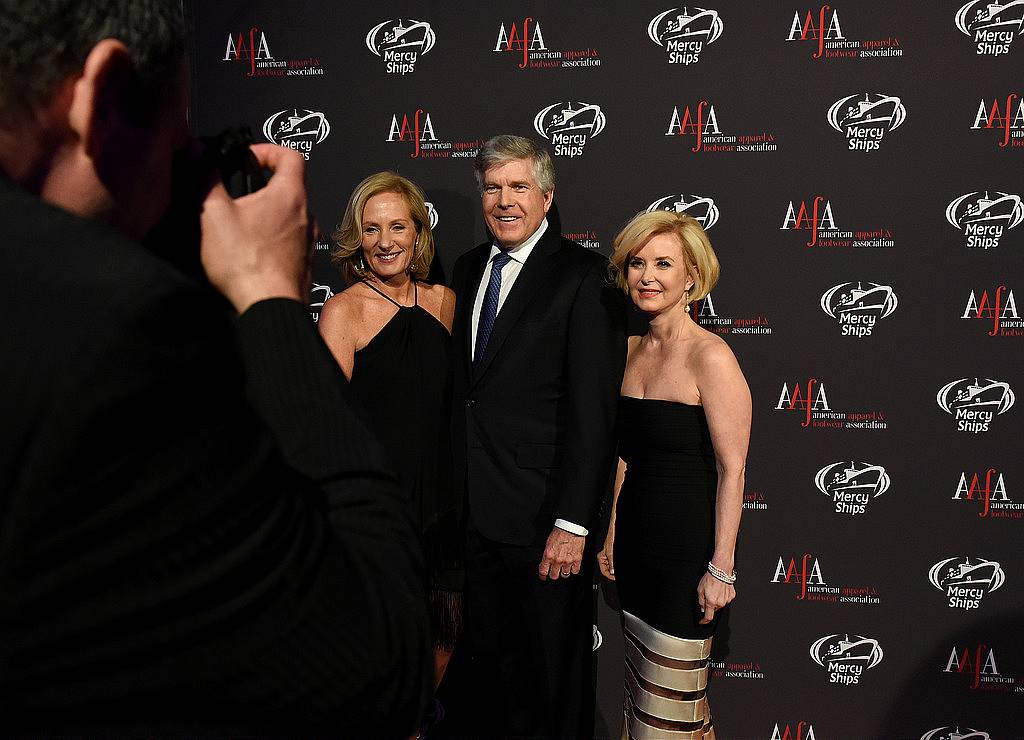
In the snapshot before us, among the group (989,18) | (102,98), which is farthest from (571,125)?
(102,98)

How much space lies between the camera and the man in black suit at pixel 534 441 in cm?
262

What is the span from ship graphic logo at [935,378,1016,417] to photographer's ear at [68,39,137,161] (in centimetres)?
316

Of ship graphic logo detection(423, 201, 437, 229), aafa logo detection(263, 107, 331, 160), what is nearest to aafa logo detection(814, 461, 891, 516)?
ship graphic logo detection(423, 201, 437, 229)

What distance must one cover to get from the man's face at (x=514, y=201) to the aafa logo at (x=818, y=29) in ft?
3.85

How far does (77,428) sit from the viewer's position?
39cm

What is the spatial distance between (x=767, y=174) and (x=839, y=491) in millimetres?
1291

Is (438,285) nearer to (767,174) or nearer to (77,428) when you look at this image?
(767,174)

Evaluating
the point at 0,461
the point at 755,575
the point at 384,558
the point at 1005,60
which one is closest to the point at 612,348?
the point at 755,575

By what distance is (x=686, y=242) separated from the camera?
2.62 meters

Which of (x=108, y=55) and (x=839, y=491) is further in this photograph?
(x=839, y=491)

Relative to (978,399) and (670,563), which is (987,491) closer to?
(978,399)

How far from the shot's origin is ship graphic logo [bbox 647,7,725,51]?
2973 millimetres

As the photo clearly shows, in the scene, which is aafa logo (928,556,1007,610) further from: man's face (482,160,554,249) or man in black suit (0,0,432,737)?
man in black suit (0,0,432,737)

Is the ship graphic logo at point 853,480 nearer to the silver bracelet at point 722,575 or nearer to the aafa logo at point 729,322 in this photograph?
the aafa logo at point 729,322
